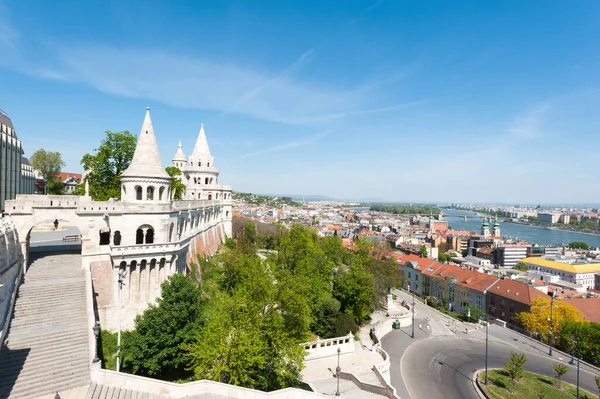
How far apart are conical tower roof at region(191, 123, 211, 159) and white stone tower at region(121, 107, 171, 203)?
24.8 meters

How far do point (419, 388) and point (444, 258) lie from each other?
2792 inches

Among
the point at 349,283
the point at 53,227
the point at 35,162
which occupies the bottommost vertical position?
the point at 349,283

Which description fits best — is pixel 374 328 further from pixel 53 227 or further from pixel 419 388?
pixel 53 227

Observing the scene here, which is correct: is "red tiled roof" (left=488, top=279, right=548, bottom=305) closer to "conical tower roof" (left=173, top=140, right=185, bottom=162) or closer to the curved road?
the curved road

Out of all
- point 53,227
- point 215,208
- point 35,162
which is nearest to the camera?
point 53,227

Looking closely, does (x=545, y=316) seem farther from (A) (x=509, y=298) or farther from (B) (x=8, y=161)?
(B) (x=8, y=161)

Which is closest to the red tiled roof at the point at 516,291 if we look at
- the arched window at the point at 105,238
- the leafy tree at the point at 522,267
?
the leafy tree at the point at 522,267

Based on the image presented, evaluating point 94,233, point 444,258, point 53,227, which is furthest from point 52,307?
point 444,258

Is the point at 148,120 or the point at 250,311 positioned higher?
the point at 148,120

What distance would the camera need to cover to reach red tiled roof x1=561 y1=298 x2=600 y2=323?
43.5 m

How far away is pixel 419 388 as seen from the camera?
2603 centimetres

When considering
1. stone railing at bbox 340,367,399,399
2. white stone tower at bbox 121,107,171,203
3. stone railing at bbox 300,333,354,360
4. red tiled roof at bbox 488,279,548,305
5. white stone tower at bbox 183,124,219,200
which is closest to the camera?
stone railing at bbox 340,367,399,399

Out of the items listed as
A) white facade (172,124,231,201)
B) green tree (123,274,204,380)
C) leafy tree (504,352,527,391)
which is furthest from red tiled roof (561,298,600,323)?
white facade (172,124,231,201)

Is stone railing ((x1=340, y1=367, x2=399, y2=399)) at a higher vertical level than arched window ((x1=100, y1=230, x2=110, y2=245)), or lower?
lower
